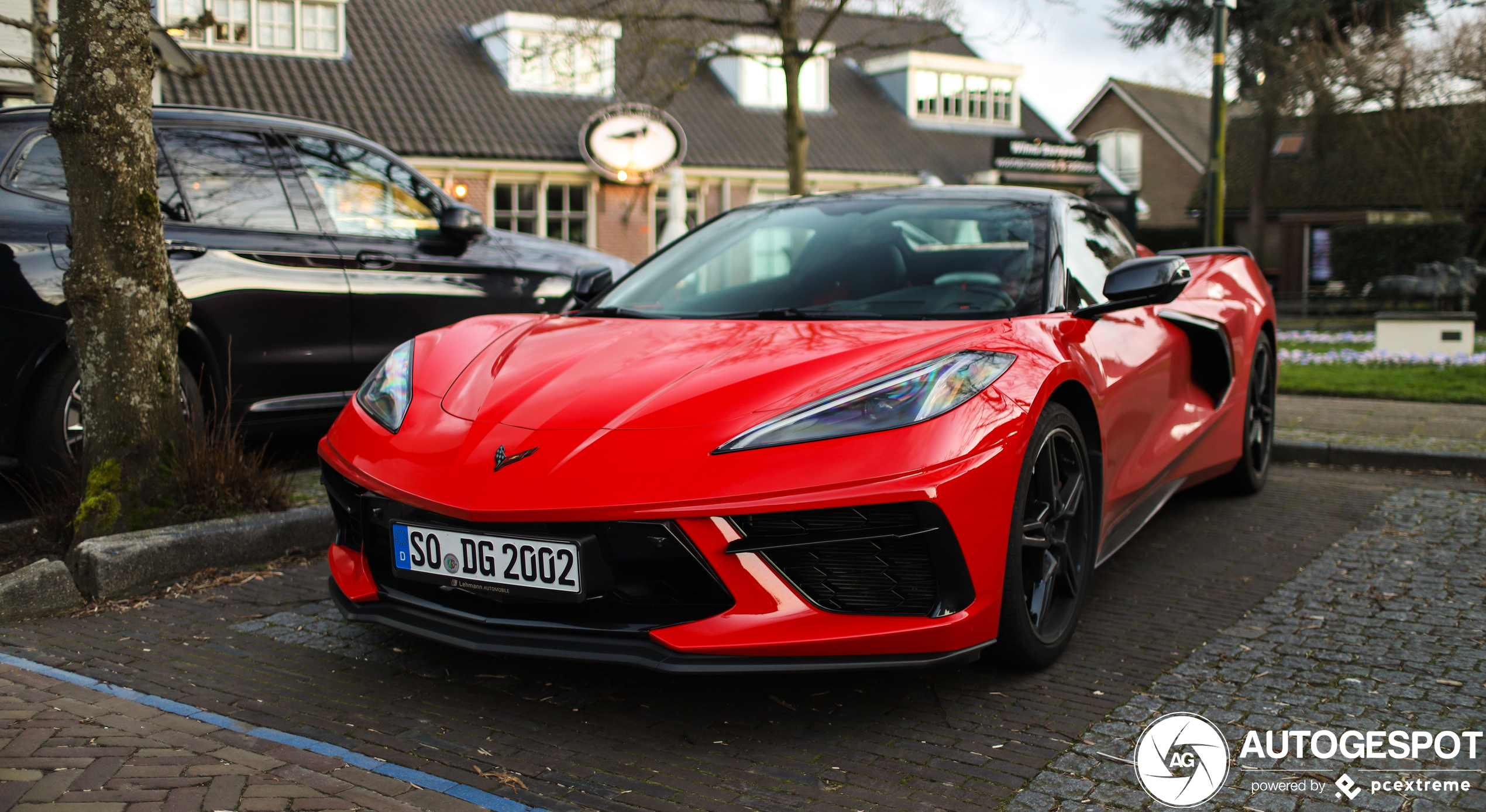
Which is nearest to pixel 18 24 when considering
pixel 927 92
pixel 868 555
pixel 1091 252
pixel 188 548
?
pixel 188 548

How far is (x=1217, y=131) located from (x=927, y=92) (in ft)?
70.0

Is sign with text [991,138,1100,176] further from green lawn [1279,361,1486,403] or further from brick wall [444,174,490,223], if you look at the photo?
green lawn [1279,361,1486,403]

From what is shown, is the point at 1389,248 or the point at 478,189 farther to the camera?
the point at 1389,248

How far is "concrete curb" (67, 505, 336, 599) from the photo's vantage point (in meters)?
3.88

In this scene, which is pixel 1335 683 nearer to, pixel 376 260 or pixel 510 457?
pixel 510 457

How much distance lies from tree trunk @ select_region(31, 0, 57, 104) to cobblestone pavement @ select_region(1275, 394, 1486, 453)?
776 cm

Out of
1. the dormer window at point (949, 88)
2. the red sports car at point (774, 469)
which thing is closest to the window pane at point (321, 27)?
the dormer window at point (949, 88)

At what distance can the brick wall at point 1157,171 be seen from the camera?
129 feet

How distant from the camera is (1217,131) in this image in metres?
11.4

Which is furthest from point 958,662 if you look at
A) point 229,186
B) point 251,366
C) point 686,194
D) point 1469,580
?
point 686,194

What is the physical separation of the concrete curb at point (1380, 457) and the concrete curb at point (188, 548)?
5.06m

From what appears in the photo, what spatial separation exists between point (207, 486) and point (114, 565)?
0.54m

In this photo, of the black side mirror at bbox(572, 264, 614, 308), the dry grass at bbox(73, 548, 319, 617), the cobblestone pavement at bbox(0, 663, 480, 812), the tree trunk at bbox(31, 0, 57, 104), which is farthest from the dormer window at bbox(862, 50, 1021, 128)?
the cobblestone pavement at bbox(0, 663, 480, 812)

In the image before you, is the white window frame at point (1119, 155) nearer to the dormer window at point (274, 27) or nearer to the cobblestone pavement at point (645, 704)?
the dormer window at point (274, 27)
